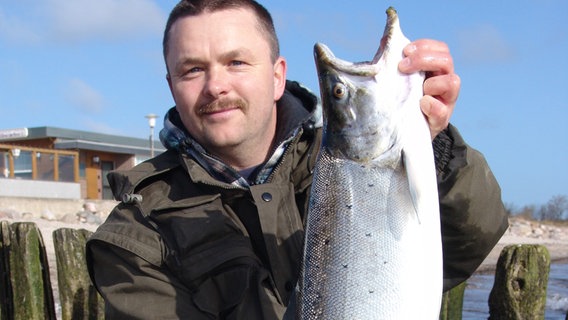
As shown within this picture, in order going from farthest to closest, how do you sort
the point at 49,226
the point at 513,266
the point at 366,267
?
1. the point at 49,226
2. the point at 513,266
3. the point at 366,267

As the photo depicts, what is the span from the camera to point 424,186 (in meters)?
2.77

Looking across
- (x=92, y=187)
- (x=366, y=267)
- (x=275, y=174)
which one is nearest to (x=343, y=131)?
(x=366, y=267)

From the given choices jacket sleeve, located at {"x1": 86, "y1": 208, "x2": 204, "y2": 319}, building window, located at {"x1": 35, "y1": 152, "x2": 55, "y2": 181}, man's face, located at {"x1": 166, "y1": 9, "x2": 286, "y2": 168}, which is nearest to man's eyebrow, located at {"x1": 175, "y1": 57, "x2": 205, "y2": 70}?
man's face, located at {"x1": 166, "y1": 9, "x2": 286, "y2": 168}

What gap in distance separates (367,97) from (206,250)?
1.44m

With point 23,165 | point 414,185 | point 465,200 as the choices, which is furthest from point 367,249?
point 23,165

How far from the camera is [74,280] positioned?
20.6 ft

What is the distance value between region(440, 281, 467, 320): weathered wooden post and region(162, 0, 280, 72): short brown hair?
288 centimetres

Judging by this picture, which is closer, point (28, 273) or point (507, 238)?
point (28, 273)

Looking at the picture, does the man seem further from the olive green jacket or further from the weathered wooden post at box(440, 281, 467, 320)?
the weathered wooden post at box(440, 281, 467, 320)

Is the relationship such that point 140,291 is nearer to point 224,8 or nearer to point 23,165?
point 224,8

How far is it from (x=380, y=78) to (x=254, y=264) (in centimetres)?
143

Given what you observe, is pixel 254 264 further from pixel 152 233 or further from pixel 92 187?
pixel 92 187

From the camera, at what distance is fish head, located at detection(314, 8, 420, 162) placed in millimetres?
2830

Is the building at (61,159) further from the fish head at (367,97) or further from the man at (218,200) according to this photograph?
the fish head at (367,97)
